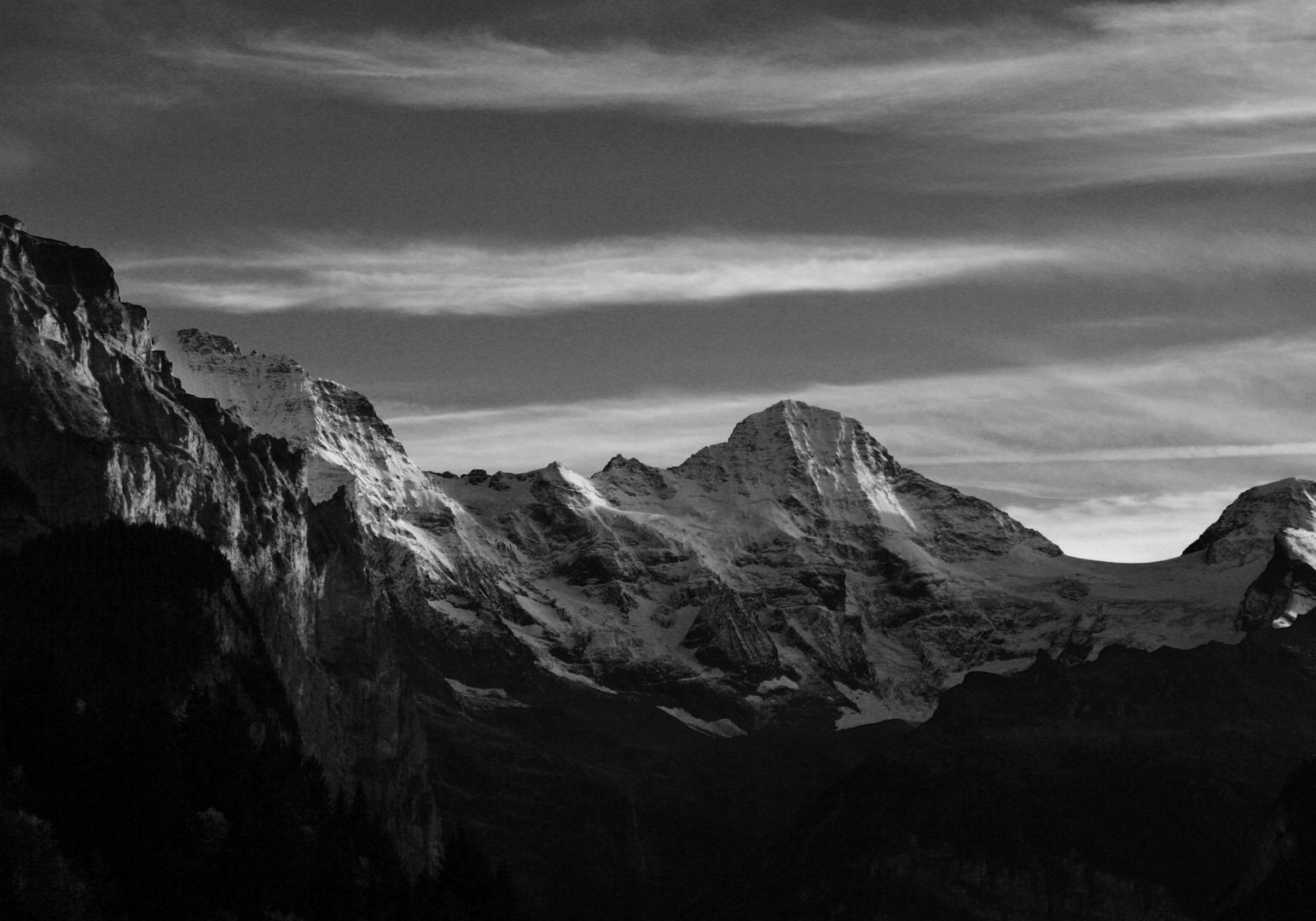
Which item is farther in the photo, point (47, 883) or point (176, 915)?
point (176, 915)

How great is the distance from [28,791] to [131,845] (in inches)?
317

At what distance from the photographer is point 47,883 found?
17688cm

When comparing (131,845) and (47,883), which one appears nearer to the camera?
(47,883)

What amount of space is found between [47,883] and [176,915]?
17.2 meters

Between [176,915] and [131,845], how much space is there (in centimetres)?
694

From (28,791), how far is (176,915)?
12.6 meters

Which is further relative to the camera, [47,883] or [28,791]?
[28,791]

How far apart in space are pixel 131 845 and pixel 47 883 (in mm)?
20301

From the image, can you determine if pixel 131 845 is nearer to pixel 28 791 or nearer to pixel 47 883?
pixel 28 791

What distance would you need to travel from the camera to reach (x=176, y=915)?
193m

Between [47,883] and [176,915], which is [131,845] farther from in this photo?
[47,883]

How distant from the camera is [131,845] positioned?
197125 mm

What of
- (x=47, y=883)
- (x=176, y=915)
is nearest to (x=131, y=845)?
(x=176, y=915)
